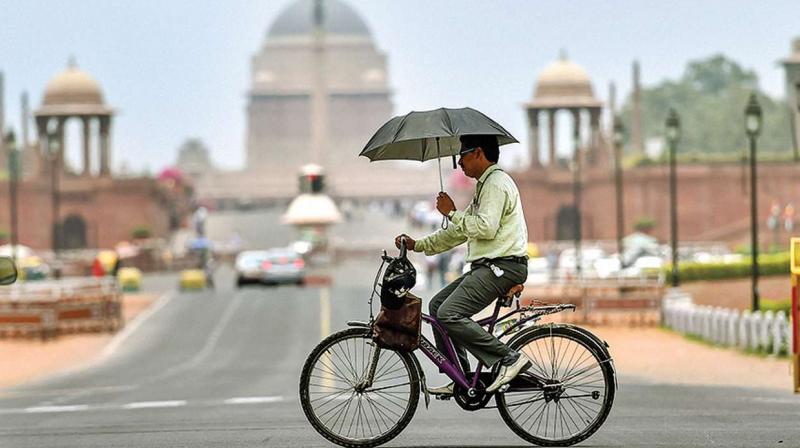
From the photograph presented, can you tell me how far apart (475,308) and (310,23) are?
6044 inches

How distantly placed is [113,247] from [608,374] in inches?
3125

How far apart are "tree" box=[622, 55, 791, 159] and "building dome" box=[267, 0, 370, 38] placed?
2613 cm

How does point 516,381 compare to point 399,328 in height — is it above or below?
below

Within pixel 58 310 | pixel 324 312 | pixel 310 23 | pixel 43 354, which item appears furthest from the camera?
pixel 310 23

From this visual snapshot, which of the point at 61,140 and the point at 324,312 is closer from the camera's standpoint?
the point at 324,312

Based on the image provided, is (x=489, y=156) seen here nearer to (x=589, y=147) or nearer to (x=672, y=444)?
(x=672, y=444)

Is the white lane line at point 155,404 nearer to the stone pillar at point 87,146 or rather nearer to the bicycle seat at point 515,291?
the bicycle seat at point 515,291

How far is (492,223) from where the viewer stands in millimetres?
9594

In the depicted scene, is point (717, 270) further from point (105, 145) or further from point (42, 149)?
point (105, 145)

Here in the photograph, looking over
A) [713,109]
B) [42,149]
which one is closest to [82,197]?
[42,149]

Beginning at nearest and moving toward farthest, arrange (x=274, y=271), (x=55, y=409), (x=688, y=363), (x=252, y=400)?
(x=55, y=409), (x=252, y=400), (x=688, y=363), (x=274, y=271)

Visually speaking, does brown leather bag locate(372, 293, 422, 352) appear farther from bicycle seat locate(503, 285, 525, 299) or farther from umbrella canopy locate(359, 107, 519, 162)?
umbrella canopy locate(359, 107, 519, 162)

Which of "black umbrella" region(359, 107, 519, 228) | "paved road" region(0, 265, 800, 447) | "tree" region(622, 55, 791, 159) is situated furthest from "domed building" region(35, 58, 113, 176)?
"black umbrella" region(359, 107, 519, 228)

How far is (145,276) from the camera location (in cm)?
7025
